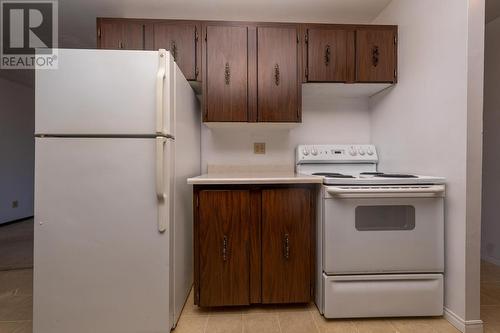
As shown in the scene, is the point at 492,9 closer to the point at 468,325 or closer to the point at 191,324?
the point at 468,325

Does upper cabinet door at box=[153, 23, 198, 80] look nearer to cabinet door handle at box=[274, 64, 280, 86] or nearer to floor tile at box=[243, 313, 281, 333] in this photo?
cabinet door handle at box=[274, 64, 280, 86]

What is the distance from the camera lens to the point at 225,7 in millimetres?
1957

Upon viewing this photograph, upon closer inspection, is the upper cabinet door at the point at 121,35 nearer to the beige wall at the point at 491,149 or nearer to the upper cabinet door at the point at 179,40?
the upper cabinet door at the point at 179,40

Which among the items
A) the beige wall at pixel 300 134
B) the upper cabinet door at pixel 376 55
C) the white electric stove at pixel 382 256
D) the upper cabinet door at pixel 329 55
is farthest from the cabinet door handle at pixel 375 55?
the white electric stove at pixel 382 256

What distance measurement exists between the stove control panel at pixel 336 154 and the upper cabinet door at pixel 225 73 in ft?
2.27

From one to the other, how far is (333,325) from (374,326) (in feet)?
0.80

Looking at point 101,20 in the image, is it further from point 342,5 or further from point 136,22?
point 342,5

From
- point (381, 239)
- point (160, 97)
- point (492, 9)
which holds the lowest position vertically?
point (381, 239)

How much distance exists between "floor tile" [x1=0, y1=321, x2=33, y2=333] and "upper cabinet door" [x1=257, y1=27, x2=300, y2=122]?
1981mm

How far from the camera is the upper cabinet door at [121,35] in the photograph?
5.87 ft

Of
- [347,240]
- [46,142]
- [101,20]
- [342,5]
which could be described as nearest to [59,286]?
[46,142]

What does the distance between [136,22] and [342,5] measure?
5.22 feet

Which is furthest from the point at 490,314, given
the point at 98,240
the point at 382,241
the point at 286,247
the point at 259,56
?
the point at 98,240

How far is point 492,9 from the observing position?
218 centimetres
